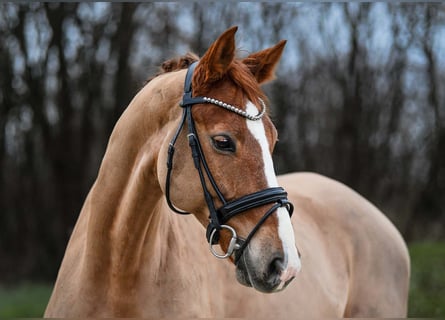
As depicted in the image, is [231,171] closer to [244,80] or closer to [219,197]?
[219,197]

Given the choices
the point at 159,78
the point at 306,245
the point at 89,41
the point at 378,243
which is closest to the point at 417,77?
the point at 89,41

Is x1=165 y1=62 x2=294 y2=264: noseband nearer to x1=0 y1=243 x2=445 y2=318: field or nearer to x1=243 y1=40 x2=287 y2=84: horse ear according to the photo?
x1=243 y1=40 x2=287 y2=84: horse ear

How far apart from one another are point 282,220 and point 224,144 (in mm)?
418

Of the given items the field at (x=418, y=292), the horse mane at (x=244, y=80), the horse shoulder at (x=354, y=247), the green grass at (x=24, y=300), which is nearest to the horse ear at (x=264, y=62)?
the horse mane at (x=244, y=80)

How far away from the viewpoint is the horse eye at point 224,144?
8.05ft

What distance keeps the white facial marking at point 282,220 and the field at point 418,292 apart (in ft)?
17.7

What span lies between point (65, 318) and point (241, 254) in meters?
1.10

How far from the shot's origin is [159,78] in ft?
9.67

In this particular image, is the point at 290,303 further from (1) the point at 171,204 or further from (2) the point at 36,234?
(2) the point at 36,234

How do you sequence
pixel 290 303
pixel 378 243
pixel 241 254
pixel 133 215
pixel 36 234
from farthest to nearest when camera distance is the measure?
pixel 36 234, pixel 378 243, pixel 290 303, pixel 133 215, pixel 241 254

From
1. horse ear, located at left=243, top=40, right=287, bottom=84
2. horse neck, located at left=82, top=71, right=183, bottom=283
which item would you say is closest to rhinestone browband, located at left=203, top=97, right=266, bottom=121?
horse neck, located at left=82, top=71, right=183, bottom=283

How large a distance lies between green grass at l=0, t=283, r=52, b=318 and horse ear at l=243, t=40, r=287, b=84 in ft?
17.6

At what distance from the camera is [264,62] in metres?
2.91

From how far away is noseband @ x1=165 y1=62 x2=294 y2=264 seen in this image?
235 cm
